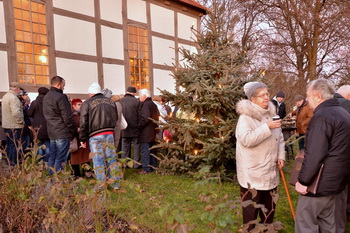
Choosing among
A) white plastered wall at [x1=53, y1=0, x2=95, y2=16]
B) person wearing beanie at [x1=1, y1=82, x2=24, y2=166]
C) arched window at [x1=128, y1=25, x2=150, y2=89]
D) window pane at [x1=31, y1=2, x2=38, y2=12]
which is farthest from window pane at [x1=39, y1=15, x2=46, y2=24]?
person wearing beanie at [x1=1, y1=82, x2=24, y2=166]

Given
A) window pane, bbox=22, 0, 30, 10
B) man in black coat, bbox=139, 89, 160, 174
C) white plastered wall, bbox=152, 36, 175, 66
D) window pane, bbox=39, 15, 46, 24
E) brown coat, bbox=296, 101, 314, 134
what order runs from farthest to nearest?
white plastered wall, bbox=152, 36, 175, 66
window pane, bbox=39, 15, 46, 24
window pane, bbox=22, 0, 30, 10
brown coat, bbox=296, 101, 314, 134
man in black coat, bbox=139, 89, 160, 174

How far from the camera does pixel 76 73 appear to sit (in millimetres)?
11195

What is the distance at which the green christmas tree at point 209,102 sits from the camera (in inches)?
215

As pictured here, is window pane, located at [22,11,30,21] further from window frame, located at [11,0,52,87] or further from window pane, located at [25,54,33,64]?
window pane, located at [25,54,33,64]

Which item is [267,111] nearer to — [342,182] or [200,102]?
[342,182]

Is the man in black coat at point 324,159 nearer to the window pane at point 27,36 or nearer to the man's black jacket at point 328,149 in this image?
the man's black jacket at point 328,149

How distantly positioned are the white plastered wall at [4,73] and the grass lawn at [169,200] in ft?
16.7

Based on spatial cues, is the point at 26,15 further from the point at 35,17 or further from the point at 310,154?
the point at 310,154

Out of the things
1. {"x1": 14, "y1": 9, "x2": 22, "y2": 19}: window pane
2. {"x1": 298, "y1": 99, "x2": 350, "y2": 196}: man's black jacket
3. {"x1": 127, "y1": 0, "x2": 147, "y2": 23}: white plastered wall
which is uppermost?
{"x1": 127, "y1": 0, "x2": 147, "y2": 23}: white plastered wall

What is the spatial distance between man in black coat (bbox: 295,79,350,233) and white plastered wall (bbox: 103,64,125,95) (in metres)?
10.5

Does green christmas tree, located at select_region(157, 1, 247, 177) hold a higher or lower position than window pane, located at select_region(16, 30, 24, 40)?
lower

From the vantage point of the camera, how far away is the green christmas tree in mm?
5469

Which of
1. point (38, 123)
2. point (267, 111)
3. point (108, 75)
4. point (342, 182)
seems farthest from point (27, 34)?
point (342, 182)

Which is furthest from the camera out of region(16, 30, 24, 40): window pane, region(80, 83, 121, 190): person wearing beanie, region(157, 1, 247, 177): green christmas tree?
region(16, 30, 24, 40): window pane
